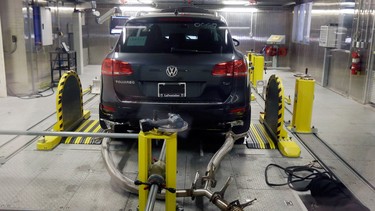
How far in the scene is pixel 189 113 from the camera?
3.90m

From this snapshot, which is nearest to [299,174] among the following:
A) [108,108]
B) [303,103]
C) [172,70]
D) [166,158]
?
[303,103]

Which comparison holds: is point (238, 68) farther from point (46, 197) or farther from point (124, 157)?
point (46, 197)

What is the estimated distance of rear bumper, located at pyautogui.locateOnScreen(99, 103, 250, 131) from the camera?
12.7 feet

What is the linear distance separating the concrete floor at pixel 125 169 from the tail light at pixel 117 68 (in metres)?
1.07

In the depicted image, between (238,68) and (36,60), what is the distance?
6.48 meters

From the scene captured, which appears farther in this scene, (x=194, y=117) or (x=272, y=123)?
(x=272, y=123)

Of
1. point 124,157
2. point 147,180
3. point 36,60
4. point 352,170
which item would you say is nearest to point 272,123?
point 352,170

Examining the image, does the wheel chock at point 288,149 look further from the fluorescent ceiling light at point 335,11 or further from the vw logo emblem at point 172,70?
the fluorescent ceiling light at point 335,11

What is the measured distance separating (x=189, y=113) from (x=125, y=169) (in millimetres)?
963

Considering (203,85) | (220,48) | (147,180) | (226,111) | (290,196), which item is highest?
(220,48)

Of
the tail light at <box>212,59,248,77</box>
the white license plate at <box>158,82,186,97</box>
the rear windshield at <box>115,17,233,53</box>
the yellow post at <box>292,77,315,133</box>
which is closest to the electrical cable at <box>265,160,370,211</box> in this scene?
the tail light at <box>212,59,248,77</box>

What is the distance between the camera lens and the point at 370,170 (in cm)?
420

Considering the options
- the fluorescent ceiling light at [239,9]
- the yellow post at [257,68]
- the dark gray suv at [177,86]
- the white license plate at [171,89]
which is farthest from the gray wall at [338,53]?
the white license plate at [171,89]

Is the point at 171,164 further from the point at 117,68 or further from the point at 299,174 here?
the point at 299,174
